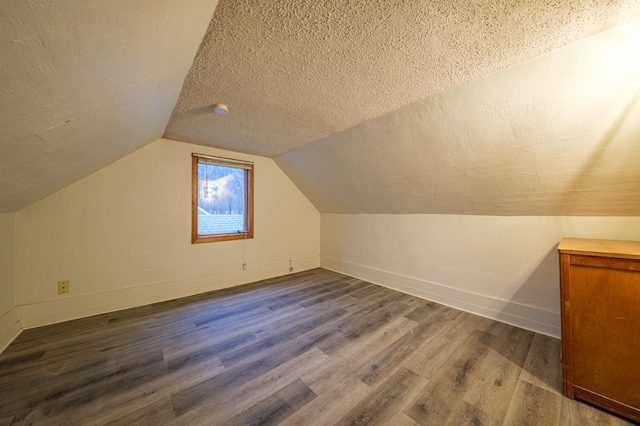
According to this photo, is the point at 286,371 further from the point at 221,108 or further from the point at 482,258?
the point at 482,258

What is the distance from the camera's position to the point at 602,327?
1.25 metres

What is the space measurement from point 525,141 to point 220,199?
10.9ft

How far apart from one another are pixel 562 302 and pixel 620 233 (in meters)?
0.99

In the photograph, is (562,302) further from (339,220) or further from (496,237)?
(339,220)

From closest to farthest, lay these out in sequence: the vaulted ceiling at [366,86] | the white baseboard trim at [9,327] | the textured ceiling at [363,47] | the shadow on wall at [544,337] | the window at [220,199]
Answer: the vaulted ceiling at [366,86] < the textured ceiling at [363,47] < the shadow on wall at [544,337] < the white baseboard trim at [9,327] < the window at [220,199]

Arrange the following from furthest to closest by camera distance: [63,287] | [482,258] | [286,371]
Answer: [482,258] → [63,287] → [286,371]

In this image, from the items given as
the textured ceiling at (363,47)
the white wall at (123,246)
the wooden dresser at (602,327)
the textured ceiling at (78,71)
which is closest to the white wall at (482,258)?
the wooden dresser at (602,327)

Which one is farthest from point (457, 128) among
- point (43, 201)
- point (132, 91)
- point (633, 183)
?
point (43, 201)

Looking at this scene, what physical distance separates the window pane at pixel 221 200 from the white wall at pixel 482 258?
6.21 ft

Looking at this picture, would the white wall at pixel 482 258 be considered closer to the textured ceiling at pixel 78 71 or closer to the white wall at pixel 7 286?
the textured ceiling at pixel 78 71

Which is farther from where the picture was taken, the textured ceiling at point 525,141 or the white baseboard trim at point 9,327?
the white baseboard trim at point 9,327

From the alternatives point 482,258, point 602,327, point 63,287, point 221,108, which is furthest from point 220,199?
point 602,327

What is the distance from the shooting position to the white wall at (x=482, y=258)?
1961mm

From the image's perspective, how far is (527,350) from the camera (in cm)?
175
